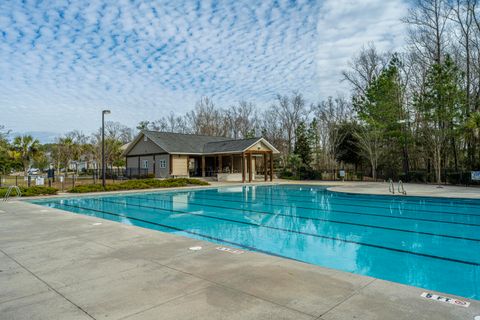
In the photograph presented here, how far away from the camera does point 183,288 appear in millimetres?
3582

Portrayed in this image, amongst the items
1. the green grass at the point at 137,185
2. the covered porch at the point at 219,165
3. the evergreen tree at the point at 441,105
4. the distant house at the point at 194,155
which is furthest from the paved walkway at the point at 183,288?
the covered porch at the point at 219,165

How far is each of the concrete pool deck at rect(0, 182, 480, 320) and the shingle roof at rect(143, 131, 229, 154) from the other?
78.2ft

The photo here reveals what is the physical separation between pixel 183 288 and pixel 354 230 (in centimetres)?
667

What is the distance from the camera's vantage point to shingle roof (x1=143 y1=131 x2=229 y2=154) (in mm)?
29297

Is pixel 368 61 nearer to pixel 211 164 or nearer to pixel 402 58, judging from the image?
pixel 402 58

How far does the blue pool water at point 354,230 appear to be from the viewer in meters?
5.68

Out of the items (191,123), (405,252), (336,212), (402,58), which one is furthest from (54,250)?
(191,123)

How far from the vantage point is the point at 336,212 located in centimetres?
1202

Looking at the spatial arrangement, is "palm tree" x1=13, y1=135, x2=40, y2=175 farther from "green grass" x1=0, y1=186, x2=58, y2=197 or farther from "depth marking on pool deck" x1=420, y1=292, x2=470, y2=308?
"depth marking on pool deck" x1=420, y1=292, x2=470, y2=308

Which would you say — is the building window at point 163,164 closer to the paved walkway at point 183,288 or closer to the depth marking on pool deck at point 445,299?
the paved walkway at point 183,288

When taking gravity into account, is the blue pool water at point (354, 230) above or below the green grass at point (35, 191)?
below

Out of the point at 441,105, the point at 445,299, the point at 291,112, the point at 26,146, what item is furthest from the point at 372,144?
the point at 26,146

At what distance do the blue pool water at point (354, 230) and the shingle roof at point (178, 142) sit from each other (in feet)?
45.9

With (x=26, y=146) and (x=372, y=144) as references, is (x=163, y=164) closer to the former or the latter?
(x=26, y=146)
